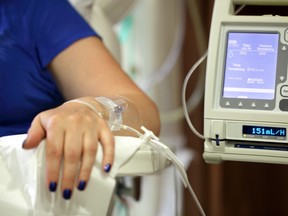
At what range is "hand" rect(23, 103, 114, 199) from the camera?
2.58 ft

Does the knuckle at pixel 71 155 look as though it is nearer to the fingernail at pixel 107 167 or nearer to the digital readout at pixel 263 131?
the fingernail at pixel 107 167

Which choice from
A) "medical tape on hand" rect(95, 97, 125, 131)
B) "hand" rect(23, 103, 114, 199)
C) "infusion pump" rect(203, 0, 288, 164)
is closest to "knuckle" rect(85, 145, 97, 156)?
"hand" rect(23, 103, 114, 199)

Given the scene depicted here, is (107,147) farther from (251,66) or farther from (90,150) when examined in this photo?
(251,66)

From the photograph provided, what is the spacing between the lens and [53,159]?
785 mm

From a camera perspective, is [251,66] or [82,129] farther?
[251,66]

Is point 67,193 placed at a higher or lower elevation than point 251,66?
lower

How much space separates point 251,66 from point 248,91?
39 mm

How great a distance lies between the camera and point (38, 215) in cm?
81

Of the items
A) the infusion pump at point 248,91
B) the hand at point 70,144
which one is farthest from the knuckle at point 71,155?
the infusion pump at point 248,91

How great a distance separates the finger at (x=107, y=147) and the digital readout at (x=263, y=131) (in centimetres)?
21

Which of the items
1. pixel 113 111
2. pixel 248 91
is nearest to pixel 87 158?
pixel 113 111

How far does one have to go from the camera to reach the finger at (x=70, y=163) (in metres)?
0.79

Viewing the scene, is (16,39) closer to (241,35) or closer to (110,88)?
(110,88)

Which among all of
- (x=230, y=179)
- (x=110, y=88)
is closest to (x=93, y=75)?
(x=110, y=88)
